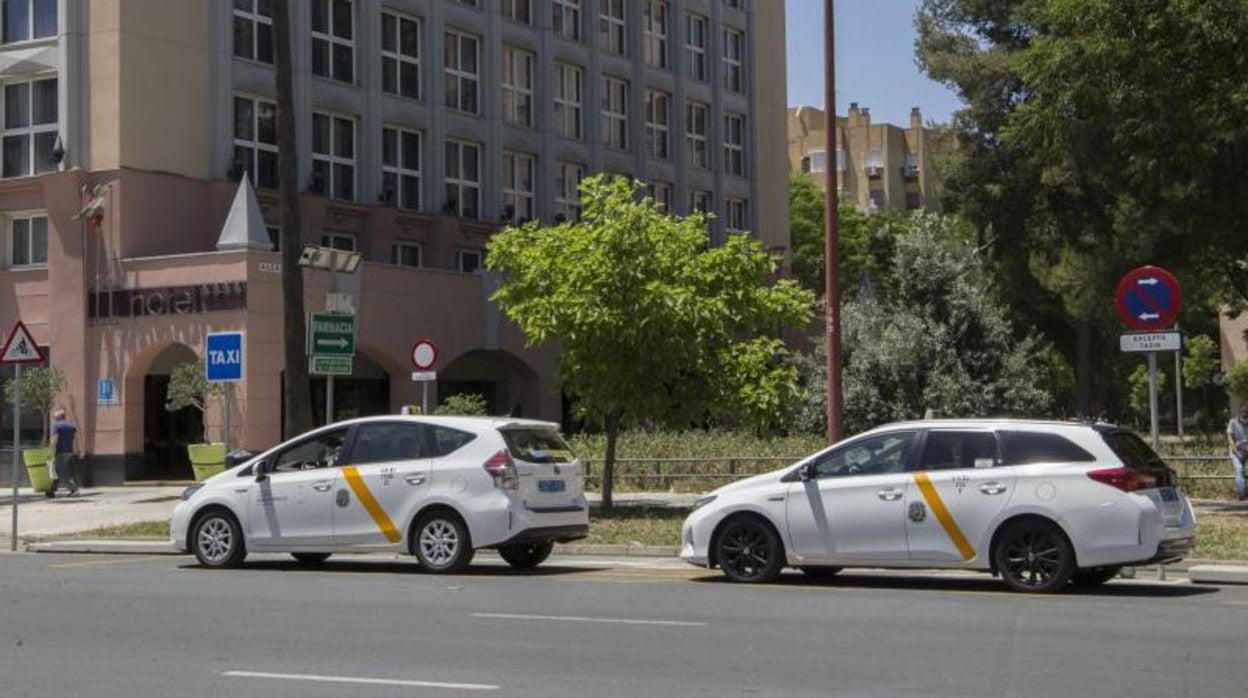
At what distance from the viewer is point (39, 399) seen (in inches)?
1348

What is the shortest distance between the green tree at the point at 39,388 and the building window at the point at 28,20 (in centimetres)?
730

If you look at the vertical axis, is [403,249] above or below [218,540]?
above

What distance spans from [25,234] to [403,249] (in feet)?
30.9

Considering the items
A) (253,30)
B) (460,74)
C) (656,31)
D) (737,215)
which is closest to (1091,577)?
(253,30)

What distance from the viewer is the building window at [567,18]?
158 ft

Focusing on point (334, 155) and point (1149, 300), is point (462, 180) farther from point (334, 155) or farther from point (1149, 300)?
point (1149, 300)

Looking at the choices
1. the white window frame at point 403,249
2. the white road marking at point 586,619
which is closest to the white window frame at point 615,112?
the white window frame at point 403,249

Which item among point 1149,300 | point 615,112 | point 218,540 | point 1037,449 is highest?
point 615,112

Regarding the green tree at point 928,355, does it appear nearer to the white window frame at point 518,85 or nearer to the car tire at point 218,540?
the white window frame at point 518,85

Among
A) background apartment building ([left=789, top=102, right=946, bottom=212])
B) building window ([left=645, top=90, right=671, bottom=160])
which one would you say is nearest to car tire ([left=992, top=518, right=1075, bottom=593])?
building window ([left=645, top=90, right=671, bottom=160])

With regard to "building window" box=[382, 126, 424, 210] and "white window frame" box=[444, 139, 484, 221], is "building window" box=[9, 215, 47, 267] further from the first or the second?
"white window frame" box=[444, 139, 484, 221]

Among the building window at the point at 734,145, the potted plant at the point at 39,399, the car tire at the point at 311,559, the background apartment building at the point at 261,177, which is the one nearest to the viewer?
the car tire at the point at 311,559

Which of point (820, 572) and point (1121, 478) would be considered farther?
point (820, 572)

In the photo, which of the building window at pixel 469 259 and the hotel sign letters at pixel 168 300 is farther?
the building window at pixel 469 259
